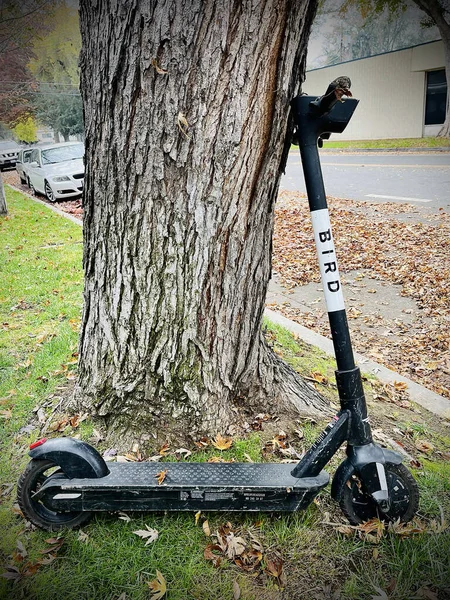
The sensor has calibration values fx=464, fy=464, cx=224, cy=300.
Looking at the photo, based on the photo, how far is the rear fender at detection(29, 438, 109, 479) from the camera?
2.11 meters

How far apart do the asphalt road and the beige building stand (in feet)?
31.3

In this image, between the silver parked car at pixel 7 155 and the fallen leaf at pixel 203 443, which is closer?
the fallen leaf at pixel 203 443

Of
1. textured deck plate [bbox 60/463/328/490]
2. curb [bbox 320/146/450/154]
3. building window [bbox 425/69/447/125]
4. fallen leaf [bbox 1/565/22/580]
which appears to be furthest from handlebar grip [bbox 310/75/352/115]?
building window [bbox 425/69/447/125]

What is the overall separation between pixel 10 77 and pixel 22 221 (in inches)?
293

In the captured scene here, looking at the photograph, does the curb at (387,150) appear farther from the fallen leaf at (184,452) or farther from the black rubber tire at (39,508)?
the black rubber tire at (39,508)

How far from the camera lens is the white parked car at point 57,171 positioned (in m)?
12.6

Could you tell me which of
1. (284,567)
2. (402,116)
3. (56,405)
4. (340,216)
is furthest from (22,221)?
(402,116)

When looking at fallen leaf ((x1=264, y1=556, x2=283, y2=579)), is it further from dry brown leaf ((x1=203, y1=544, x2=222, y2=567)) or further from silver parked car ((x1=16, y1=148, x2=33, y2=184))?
silver parked car ((x1=16, y1=148, x2=33, y2=184))

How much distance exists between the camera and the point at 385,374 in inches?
144

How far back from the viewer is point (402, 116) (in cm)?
2684

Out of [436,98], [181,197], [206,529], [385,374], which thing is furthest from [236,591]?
[436,98]

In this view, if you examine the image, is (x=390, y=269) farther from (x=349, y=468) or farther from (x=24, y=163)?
(x=24, y=163)

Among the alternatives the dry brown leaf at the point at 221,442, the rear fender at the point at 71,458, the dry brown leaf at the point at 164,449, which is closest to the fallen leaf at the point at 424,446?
the dry brown leaf at the point at 221,442

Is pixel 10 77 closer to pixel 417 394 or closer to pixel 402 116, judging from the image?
pixel 417 394
